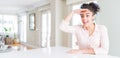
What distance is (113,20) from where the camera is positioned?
3139 millimetres

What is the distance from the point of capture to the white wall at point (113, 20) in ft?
10.0

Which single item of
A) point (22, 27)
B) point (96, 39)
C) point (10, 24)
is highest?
point (10, 24)

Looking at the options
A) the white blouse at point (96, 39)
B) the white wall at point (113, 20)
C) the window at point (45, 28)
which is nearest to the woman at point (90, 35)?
the white blouse at point (96, 39)

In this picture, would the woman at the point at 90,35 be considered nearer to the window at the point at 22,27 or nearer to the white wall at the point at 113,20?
the white wall at the point at 113,20

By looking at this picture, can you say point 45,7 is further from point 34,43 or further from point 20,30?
point 20,30

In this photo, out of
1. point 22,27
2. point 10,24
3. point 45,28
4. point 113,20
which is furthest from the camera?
point 10,24

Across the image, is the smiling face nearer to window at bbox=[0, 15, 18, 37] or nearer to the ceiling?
the ceiling

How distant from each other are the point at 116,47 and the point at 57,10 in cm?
264

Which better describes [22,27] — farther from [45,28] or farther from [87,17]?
[87,17]

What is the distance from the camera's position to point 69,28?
162cm

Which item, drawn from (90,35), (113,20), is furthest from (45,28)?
(90,35)

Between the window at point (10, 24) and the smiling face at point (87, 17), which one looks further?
the window at point (10, 24)

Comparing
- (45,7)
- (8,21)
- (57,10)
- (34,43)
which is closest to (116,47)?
(57,10)

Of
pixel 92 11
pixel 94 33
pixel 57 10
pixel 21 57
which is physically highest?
pixel 57 10
